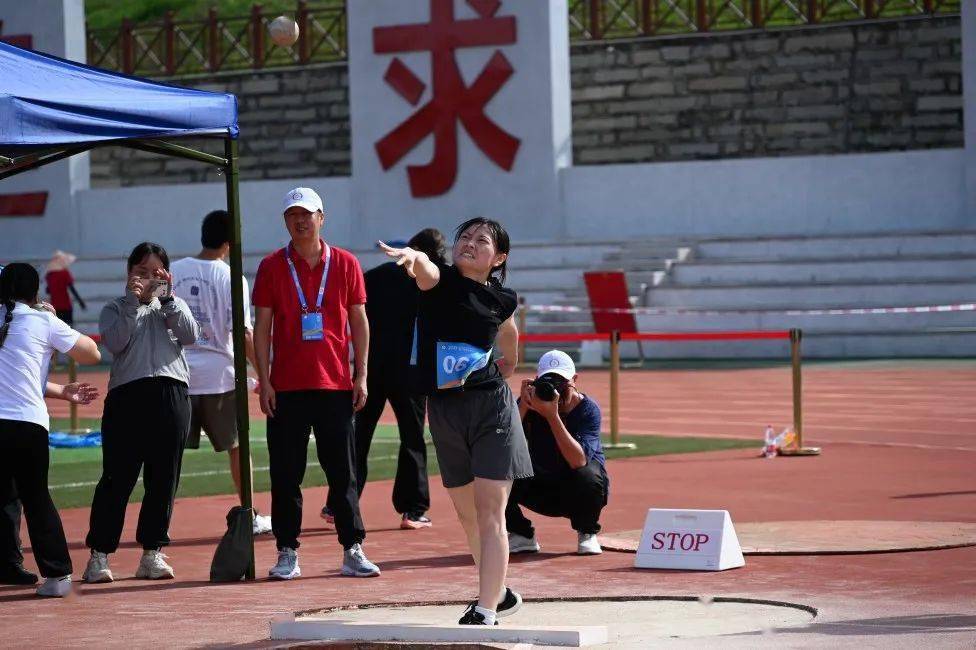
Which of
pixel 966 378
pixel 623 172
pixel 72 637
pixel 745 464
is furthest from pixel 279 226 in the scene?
pixel 72 637

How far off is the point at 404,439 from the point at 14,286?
9.42 feet

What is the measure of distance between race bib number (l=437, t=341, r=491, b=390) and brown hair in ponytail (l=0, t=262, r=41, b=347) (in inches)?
103

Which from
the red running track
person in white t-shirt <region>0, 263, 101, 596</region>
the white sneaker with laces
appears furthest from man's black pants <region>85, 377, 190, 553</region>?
the red running track

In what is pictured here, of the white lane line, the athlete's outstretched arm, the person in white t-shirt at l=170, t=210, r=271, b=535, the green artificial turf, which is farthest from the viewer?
the white lane line

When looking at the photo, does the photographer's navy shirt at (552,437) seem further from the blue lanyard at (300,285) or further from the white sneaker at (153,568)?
the white sneaker at (153,568)

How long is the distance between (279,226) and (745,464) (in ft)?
68.7

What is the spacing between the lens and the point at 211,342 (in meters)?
10.4

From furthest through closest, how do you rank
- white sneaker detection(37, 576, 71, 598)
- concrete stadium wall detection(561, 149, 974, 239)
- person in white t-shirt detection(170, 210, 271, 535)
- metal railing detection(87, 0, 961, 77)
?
metal railing detection(87, 0, 961, 77), concrete stadium wall detection(561, 149, 974, 239), person in white t-shirt detection(170, 210, 271, 535), white sneaker detection(37, 576, 71, 598)

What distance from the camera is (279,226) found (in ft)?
111

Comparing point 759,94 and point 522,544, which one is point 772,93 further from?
point 522,544

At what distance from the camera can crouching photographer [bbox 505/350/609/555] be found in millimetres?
9484

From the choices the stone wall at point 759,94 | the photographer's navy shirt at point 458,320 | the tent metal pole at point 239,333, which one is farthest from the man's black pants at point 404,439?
the stone wall at point 759,94

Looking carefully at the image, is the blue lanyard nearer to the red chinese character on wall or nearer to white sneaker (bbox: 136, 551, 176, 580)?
white sneaker (bbox: 136, 551, 176, 580)

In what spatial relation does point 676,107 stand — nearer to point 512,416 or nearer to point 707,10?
point 707,10
